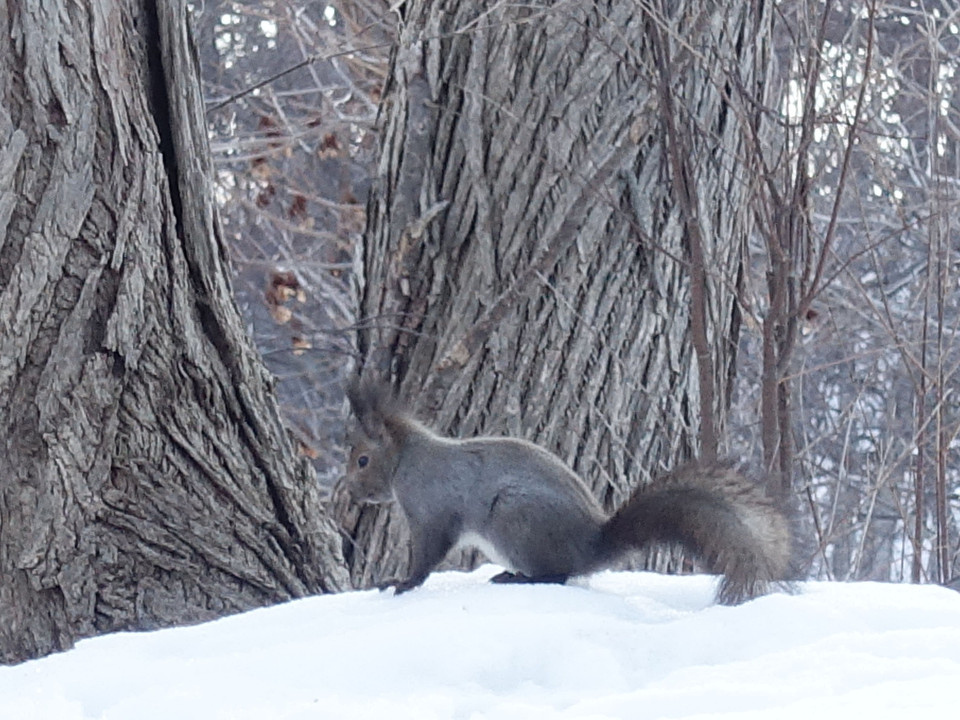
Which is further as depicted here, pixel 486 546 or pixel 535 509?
pixel 486 546

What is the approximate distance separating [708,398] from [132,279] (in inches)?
71.7

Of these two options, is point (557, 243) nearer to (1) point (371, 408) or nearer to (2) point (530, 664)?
(1) point (371, 408)

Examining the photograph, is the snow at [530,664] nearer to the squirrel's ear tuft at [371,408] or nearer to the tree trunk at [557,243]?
the squirrel's ear tuft at [371,408]

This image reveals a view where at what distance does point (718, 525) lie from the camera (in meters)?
3.07

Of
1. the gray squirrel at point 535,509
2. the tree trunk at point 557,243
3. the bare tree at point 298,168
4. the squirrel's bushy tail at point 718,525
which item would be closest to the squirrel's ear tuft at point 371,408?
the gray squirrel at point 535,509

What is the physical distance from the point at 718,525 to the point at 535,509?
0.45 meters

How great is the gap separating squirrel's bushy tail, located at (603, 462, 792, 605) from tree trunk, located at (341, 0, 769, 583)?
1597 millimetres

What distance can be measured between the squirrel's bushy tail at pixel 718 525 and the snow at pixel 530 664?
0.30ft

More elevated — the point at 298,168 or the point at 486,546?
the point at 298,168

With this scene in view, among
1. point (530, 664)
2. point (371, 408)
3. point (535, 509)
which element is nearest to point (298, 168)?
point (371, 408)

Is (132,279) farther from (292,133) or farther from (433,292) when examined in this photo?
(292,133)

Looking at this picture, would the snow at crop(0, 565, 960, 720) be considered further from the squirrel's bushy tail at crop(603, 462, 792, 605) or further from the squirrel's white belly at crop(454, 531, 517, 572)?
the squirrel's white belly at crop(454, 531, 517, 572)

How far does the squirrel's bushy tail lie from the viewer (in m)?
2.98

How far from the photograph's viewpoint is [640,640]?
259 centimetres
